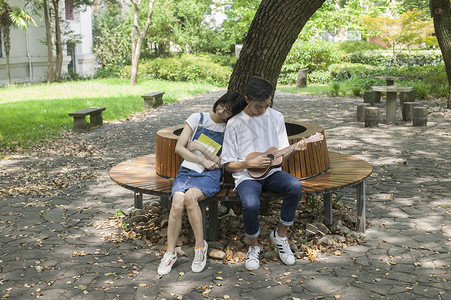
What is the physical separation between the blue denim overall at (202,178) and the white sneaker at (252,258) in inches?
22.3

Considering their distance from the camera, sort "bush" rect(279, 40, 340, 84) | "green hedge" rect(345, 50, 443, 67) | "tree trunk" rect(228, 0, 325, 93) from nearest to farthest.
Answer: "tree trunk" rect(228, 0, 325, 93)
"bush" rect(279, 40, 340, 84)
"green hedge" rect(345, 50, 443, 67)

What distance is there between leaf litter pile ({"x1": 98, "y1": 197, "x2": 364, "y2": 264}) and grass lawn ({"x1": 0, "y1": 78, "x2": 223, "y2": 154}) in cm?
556

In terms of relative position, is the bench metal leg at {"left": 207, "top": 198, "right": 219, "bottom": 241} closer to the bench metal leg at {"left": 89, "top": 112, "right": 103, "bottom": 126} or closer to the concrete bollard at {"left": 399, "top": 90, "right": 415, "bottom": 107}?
the bench metal leg at {"left": 89, "top": 112, "right": 103, "bottom": 126}

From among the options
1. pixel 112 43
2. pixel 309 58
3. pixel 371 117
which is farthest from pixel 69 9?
pixel 371 117

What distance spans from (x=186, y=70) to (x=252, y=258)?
24.8m

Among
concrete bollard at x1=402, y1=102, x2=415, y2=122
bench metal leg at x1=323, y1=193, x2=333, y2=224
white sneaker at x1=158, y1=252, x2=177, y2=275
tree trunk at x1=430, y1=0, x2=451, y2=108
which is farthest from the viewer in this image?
tree trunk at x1=430, y1=0, x2=451, y2=108

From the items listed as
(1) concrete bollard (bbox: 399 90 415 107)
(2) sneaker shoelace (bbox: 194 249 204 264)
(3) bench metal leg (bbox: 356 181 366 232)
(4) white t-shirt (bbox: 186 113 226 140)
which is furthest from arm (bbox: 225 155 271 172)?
(1) concrete bollard (bbox: 399 90 415 107)

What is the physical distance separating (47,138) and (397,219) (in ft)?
25.6

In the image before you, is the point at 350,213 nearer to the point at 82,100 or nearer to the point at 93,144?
the point at 93,144

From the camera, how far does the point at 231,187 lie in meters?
4.82

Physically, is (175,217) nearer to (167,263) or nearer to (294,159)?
(167,263)

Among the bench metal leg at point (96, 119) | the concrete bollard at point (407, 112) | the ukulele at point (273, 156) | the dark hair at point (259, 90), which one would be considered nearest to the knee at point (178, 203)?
the ukulele at point (273, 156)

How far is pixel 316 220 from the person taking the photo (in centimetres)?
520

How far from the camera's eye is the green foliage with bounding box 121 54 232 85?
2809cm
